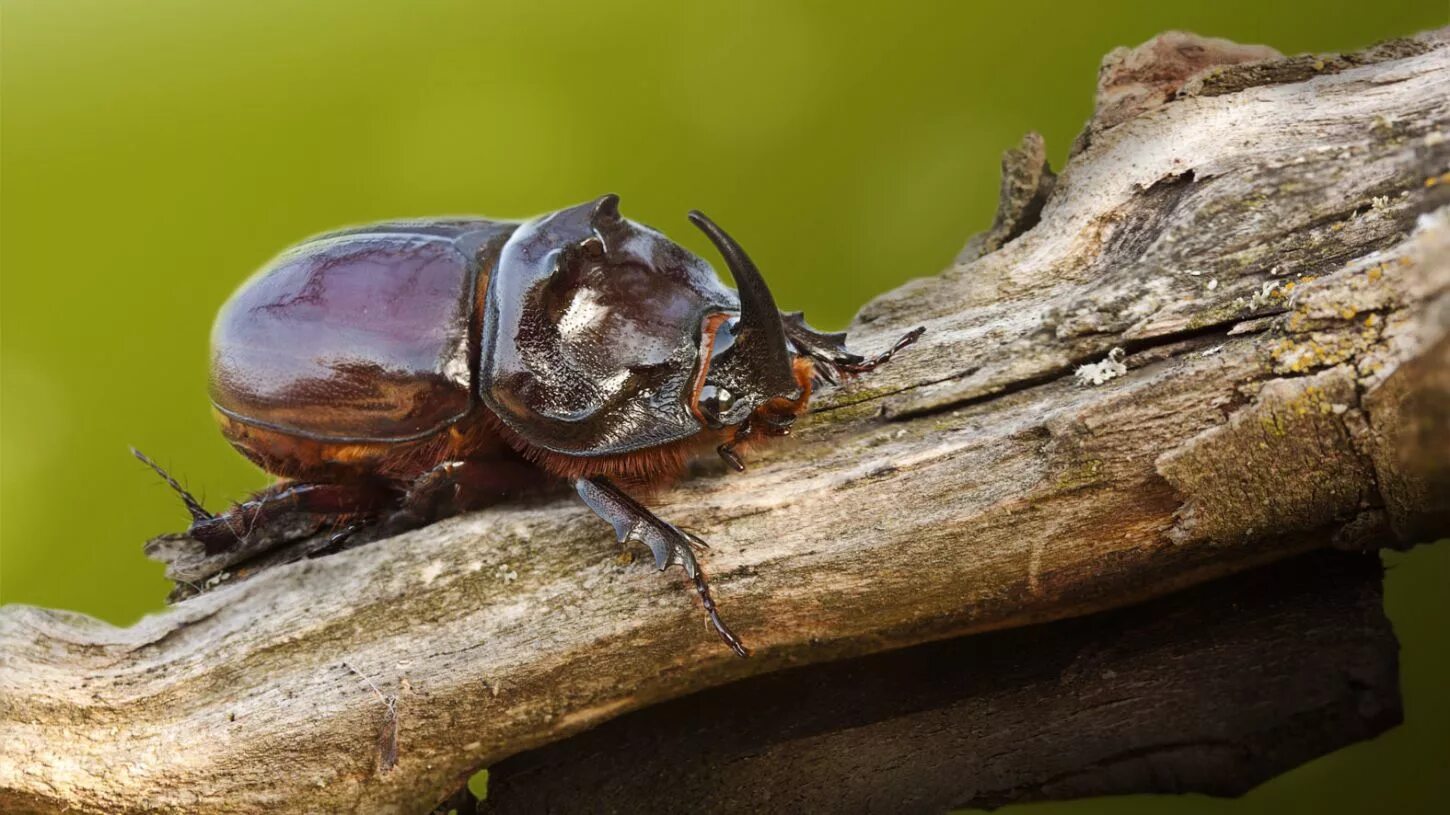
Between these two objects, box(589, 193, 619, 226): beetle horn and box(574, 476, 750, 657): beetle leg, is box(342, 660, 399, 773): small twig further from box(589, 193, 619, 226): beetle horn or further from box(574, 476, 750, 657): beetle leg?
box(589, 193, 619, 226): beetle horn

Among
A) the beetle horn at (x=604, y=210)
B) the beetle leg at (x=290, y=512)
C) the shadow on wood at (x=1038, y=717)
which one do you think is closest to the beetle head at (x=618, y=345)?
the beetle horn at (x=604, y=210)

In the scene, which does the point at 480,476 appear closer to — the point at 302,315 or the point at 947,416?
the point at 302,315

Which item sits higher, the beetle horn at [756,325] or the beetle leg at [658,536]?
the beetle horn at [756,325]

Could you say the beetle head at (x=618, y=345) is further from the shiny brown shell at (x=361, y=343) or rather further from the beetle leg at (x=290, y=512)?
the beetle leg at (x=290, y=512)

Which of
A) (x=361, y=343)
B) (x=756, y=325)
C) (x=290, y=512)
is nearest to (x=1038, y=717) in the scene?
(x=756, y=325)

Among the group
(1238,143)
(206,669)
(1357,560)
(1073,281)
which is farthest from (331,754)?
(1238,143)

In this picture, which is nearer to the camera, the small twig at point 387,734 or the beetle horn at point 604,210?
the small twig at point 387,734

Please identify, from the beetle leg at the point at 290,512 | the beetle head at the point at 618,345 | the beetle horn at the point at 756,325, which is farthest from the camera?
the beetle leg at the point at 290,512
